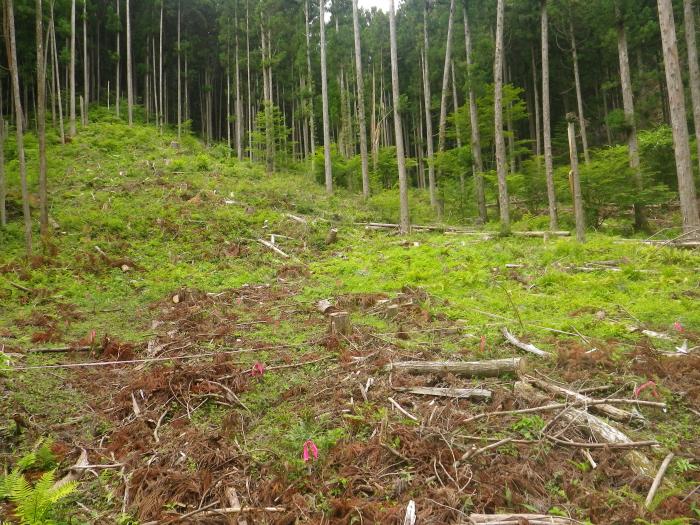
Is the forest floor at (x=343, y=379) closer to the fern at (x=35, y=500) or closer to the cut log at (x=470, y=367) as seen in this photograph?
the cut log at (x=470, y=367)

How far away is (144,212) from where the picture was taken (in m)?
15.7

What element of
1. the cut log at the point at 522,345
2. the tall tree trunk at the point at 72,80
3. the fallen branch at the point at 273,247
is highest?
the tall tree trunk at the point at 72,80

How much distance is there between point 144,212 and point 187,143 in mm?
14426

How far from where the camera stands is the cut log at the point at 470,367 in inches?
198

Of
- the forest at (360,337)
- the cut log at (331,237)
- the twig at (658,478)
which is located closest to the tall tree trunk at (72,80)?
the forest at (360,337)

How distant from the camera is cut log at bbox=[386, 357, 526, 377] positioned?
16.5 feet

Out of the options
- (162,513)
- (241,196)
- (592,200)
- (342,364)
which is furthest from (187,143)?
(162,513)

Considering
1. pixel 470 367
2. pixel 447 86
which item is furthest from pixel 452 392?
pixel 447 86

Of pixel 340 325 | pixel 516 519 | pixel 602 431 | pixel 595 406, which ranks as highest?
pixel 340 325

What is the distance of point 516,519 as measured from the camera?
298 centimetres

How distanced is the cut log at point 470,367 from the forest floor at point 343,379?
0.09m

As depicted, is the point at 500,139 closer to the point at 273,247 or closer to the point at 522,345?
the point at 273,247

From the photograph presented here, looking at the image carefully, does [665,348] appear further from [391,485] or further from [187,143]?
[187,143]

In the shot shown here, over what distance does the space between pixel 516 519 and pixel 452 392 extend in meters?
1.71
